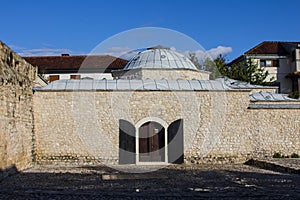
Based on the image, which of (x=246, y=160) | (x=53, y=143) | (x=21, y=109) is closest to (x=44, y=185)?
(x=21, y=109)

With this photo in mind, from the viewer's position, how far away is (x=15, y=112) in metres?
11.2

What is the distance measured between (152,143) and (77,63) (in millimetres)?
19212

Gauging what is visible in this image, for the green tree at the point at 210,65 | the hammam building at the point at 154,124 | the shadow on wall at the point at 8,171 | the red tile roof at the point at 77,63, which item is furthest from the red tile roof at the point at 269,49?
the shadow on wall at the point at 8,171

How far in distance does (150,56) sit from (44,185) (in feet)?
38.1

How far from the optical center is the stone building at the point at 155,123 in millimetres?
14203

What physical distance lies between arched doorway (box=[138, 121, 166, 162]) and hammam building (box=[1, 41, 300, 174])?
4 centimetres

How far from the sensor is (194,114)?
1491cm

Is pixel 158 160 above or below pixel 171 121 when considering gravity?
below

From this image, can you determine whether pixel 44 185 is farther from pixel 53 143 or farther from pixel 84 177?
pixel 53 143

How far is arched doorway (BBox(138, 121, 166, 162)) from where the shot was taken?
50.3 feet

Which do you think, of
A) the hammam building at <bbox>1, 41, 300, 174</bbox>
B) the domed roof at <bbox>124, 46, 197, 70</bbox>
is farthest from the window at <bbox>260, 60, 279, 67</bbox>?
the hammam building at <bbox>1, 41, 300, 174</bbox>

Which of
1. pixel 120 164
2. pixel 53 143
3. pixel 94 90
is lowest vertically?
pixel 120 164

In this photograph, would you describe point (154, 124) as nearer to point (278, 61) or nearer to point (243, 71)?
point (243, 71)

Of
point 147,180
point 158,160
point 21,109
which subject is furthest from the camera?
point 158,160
